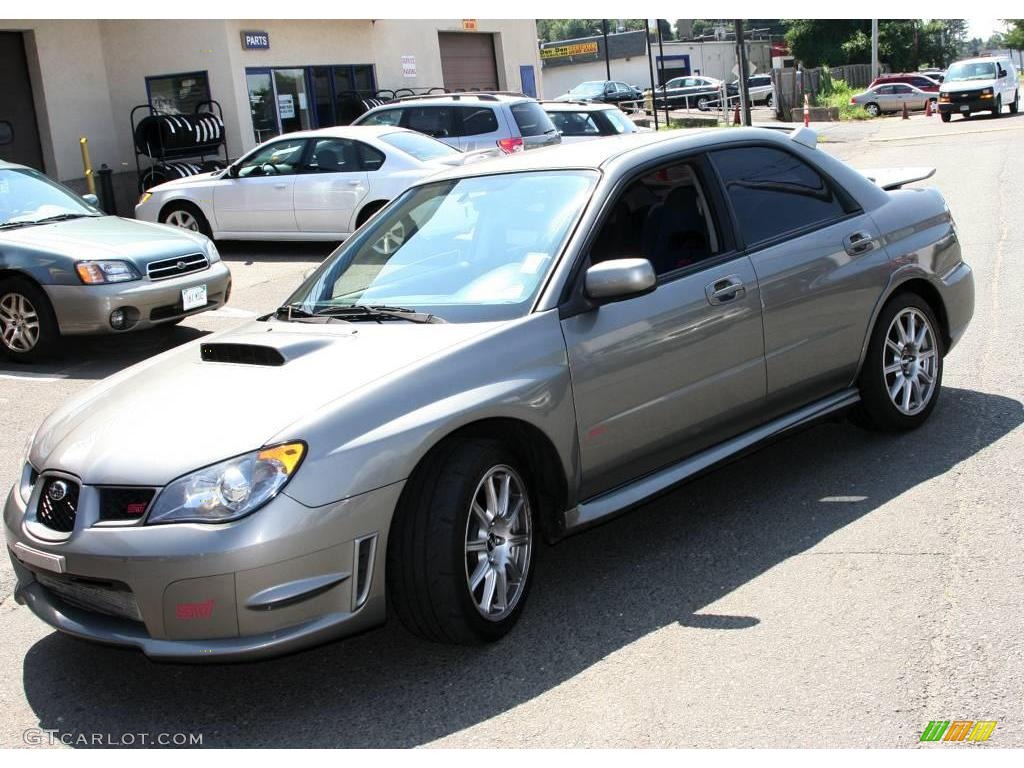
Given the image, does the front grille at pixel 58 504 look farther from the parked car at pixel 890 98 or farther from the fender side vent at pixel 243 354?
the parked car at pixel 890 98

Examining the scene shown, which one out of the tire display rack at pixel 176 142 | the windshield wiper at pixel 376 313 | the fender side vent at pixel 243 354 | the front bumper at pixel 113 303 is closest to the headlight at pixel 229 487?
the fender side vent at pixel 243 354

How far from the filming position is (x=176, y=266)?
32.4ft

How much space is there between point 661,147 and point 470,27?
23423 mm

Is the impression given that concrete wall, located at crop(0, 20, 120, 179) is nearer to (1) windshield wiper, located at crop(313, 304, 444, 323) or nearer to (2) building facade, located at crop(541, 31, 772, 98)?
(1) windshield wiper, located at crop(313, 304, 444, 323)

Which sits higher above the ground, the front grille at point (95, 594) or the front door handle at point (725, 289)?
the front door handle at point (725, 289)

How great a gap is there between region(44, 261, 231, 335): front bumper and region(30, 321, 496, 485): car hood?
15.8 ft

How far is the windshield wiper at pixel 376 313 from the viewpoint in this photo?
4.64 m

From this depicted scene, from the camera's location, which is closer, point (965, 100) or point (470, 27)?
point (470, 27)

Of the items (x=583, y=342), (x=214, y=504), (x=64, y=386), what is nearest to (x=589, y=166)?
(x=583, y=342)

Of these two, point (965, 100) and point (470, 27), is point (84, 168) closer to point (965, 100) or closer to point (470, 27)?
point (470, 27)

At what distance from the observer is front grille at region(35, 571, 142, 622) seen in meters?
3.84

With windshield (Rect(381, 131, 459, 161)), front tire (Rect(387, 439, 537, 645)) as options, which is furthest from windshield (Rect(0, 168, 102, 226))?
front tire (Rect(387, 439, 537, 645))

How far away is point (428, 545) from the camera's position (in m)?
3.99

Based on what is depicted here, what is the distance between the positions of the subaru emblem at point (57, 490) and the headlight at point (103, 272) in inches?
223
